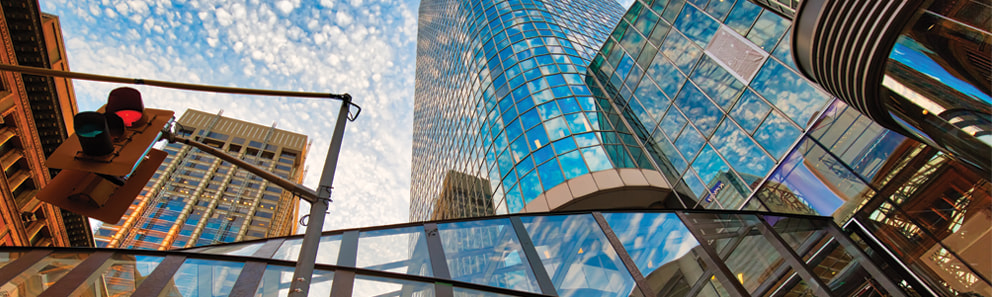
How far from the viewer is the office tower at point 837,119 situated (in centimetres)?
734

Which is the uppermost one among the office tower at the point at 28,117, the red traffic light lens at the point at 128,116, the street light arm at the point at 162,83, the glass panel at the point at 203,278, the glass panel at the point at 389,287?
the office tower at the point at 28,117

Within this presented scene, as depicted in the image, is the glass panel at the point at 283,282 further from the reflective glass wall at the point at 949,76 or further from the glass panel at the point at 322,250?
the reflective glass wall at the point at 949,76

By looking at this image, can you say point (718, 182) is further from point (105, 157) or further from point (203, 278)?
point (105, 157)

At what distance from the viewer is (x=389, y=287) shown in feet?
24.8

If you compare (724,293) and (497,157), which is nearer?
(724,293)

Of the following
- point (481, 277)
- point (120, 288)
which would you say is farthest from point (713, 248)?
point (120, 288)

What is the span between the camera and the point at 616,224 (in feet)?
35.3

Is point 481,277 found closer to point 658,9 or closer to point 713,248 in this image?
point 713,248

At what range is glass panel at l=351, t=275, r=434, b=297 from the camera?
24.3ft

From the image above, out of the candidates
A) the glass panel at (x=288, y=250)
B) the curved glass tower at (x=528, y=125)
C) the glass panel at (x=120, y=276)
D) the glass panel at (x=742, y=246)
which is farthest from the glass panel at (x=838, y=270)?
the glass panel at (x=120, y=276)

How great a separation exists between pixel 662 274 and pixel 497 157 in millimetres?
14891

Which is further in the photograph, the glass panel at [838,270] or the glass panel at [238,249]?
the glass panel at [838,270]

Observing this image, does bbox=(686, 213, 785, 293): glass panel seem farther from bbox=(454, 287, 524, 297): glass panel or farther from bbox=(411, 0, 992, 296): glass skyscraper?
bbox=(454, 287, 524, 297): glass panel

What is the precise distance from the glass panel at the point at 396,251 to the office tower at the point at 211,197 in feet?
290
